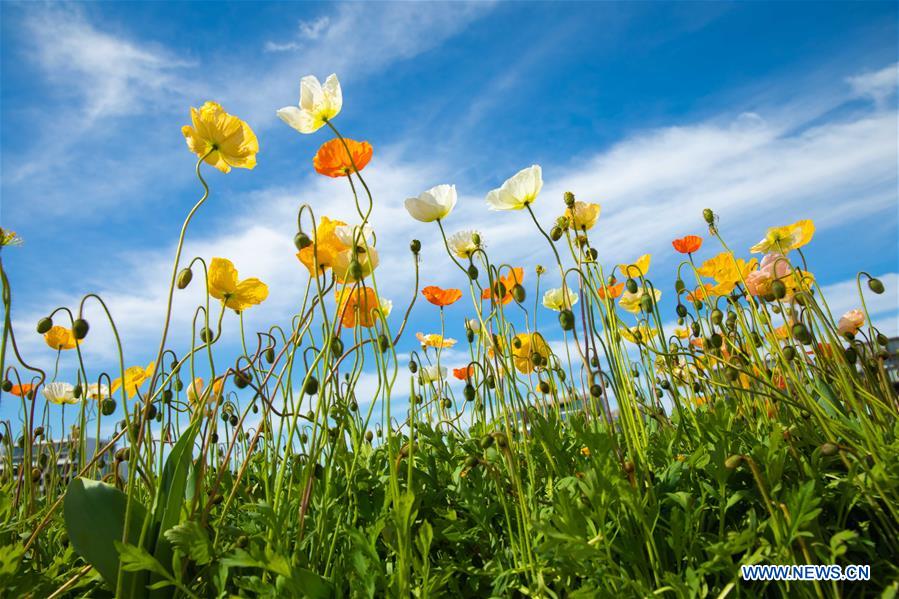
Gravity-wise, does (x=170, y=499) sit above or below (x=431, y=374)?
below

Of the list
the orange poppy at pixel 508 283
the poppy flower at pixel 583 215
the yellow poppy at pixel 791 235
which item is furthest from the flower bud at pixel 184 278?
the yellow poppy at pixel 791 235

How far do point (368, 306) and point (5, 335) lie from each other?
0.83 meters

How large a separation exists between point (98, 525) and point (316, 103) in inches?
44.5

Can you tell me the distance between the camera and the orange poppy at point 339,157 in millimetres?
1469

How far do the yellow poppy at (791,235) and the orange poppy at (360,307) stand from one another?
1.50 m

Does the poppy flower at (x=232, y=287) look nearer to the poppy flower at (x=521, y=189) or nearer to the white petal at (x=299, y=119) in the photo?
the white petal at (x=299, y=119)

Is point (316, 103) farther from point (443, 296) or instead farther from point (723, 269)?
point (723, 269)

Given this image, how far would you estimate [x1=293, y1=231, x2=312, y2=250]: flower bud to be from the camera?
54.8 inches

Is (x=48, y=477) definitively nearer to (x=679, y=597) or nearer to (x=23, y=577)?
(x=23, y=577)

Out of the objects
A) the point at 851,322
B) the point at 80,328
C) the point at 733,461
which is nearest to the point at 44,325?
the point at 80,328

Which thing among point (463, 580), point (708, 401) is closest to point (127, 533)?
point (463, 580)

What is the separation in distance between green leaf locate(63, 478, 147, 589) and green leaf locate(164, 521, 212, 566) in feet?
0.63

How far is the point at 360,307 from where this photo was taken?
1.55 metres

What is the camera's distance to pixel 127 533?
121cm
